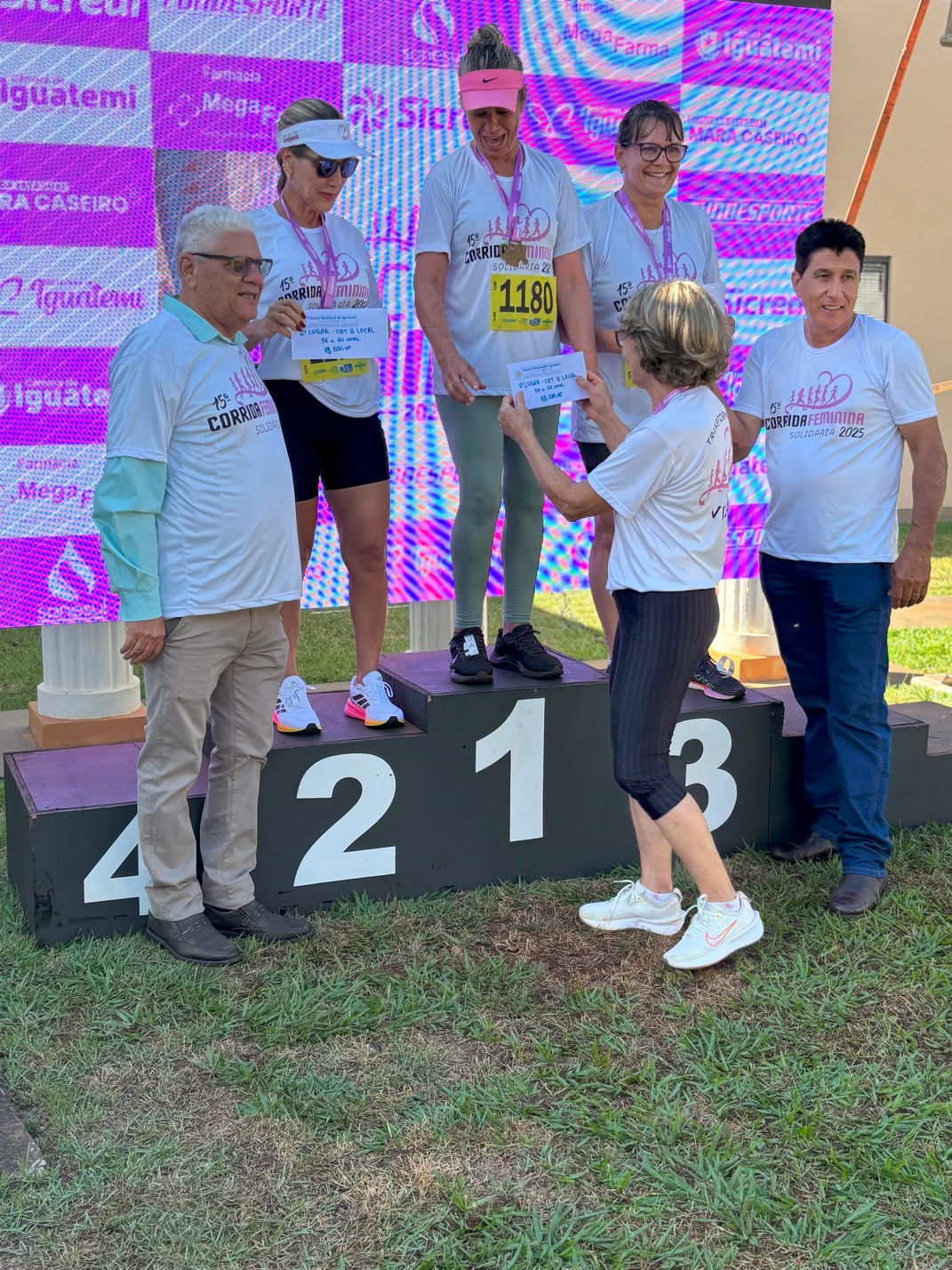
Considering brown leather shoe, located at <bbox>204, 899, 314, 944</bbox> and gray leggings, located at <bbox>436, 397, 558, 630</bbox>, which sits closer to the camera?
brown leather shoe, located at <bbox>204, 899, 314, 944</bbox>

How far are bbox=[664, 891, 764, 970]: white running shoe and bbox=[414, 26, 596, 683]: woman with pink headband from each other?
91 centimetres

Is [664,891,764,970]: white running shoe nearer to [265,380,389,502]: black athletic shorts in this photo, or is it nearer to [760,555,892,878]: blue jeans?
[760,555,892,878]: blue jeans

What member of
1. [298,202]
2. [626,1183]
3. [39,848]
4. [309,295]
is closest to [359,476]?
[309,295]

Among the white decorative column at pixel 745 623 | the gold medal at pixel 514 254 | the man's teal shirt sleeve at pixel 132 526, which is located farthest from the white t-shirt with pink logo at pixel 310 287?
the white decorative column at pixel 745 623

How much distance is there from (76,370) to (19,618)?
93 centimetres

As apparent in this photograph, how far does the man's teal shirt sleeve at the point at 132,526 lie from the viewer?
111 inches

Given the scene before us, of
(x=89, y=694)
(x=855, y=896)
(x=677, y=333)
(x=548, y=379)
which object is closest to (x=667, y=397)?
(x=677, y=333)

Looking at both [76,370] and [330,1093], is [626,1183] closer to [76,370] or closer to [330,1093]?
[330,1093]

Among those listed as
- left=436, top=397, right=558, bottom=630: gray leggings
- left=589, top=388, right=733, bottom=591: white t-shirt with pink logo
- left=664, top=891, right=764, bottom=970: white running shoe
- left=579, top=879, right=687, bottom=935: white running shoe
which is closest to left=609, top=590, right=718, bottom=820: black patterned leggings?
left=589, top=388, right=733, bottom=591: white t-shirt with pink logo

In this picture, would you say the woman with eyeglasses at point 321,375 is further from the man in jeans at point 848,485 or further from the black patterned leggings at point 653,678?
the man in jeans at point 848,485

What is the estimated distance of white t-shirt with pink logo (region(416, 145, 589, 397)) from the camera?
139 inches

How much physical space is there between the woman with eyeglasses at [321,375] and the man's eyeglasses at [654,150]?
0.81 metres

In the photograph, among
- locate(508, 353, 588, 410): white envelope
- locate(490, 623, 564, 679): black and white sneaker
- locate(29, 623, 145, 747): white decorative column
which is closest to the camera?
locate(508, 353, 588, 410): white envelope

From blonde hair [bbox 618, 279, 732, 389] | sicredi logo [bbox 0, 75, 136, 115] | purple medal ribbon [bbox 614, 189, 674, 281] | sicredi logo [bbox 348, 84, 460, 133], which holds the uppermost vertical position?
sicredi logo [bbox 348, 84, 460, 133]
